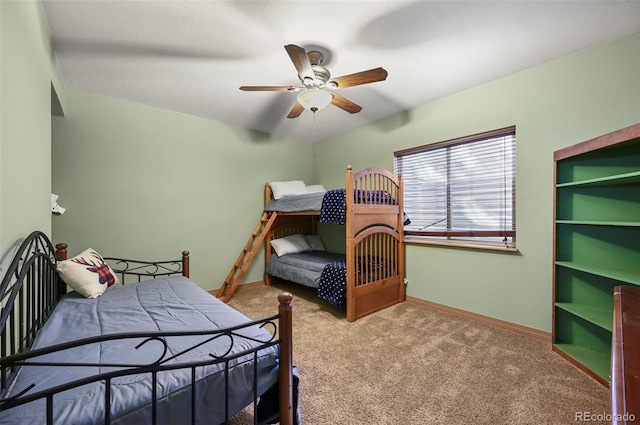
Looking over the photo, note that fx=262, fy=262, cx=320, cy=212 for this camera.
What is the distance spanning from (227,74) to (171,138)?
4.22 feet

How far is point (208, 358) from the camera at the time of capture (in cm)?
108

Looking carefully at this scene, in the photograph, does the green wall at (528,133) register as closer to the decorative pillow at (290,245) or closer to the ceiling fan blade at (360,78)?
the ceiling fan blade at (360,78)

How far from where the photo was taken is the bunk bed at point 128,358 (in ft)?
2.65

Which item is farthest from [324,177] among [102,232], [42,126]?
[42,126]

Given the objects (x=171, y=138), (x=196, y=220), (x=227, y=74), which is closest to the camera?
(x=227, y=74)

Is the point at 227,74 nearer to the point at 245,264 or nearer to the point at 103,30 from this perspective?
the point at 103,30

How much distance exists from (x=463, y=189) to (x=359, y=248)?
49.3 inches

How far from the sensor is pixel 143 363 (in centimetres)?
102

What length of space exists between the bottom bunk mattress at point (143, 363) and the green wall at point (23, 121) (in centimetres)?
50

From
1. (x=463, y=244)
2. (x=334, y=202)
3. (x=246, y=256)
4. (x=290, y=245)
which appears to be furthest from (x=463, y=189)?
(x=246, y=256)

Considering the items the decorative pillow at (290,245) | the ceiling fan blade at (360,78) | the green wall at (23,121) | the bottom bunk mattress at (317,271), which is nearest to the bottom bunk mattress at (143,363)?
the green wall at (23,121)

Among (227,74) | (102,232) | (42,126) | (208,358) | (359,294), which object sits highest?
(227,74)

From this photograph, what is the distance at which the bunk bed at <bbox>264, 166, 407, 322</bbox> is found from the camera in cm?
256

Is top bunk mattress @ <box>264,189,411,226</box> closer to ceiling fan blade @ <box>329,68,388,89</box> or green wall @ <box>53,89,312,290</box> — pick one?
green wall @ <box>53,89,312,290</box>
